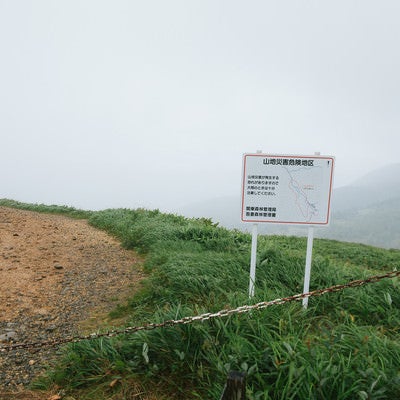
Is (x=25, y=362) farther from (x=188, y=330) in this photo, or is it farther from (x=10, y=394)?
(x=188, y=330)

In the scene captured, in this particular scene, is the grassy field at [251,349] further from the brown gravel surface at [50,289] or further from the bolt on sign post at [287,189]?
the bolt on sign post at [287,189]

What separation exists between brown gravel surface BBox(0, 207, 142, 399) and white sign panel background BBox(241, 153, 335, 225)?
2.51 metres

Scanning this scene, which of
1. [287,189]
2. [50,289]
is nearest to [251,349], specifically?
[287,189]

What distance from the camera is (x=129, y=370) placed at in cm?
259

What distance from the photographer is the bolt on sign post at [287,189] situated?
3.65m

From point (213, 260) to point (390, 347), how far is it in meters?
2.94

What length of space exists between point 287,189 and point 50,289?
13.6 feet

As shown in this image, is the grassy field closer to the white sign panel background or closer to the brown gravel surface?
the brown gravel surface

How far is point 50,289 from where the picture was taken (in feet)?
16.1

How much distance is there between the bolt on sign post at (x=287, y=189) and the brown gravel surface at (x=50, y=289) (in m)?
2.40

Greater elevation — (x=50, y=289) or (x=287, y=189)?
(x=287, y=189)

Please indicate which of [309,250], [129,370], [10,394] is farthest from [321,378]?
[10,394]

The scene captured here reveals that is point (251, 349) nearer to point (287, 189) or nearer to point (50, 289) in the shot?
point (287, 189)

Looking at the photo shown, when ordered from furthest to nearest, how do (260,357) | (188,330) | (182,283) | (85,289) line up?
(85,289), (182,283), (188,330), (260,357)
